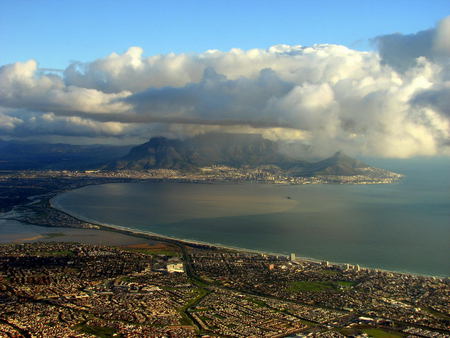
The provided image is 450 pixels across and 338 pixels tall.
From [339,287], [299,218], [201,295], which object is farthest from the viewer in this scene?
[299,218]

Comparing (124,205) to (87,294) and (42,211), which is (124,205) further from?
(87,294)

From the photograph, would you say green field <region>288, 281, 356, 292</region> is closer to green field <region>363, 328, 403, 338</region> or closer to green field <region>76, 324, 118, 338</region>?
green field <region>363, 328, 403, 338</region>

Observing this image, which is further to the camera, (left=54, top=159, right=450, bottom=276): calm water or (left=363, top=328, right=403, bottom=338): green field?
(left=54, top=159, right=450, bottom=276): calm water

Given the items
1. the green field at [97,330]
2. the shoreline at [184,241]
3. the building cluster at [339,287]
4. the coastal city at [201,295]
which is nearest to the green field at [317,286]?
the building cluster at [339,287]

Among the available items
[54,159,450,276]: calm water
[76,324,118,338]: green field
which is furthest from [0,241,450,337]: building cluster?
[54,159,450,276]: calm water

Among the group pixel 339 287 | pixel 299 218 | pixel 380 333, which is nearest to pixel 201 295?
pixel 339 287

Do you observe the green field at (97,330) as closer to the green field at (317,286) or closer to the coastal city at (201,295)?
the coastal city at (201,295)

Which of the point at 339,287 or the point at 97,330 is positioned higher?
the point at 339,287

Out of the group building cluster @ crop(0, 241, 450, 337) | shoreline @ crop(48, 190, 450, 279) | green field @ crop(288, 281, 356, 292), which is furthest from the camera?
shoreline @ crop(48, 190, 450, 279)

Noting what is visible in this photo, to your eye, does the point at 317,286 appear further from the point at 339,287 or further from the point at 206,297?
the point at 206,297
